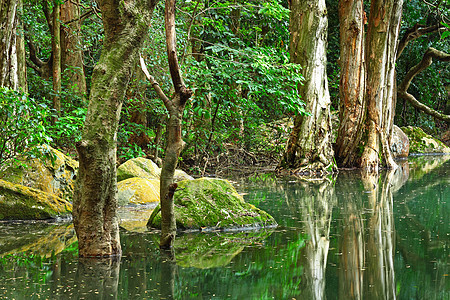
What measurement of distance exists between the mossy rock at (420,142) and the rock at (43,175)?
18.9 meters

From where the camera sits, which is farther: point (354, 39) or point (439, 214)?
point (354, 39)

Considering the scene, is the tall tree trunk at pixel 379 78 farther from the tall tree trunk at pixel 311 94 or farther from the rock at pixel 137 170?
the rock at pixel 137 170

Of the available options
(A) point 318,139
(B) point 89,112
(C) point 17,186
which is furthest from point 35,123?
(A) point 318,139

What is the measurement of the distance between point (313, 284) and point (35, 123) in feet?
13.9

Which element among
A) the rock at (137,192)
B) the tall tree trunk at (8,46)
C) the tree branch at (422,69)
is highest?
the tree branch at (422,69)

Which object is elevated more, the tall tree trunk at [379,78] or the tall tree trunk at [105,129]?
the tall tree trunk at [379,78]

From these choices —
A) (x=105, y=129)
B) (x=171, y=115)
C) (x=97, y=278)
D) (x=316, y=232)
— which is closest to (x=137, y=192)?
(x=316, y=232)

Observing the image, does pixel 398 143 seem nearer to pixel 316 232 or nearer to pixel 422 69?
pixel 422 69

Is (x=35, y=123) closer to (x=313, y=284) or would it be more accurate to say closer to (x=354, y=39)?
(x=313, y=284)

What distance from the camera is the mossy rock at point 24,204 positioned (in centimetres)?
672

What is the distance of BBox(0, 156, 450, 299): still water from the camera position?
11.6ft

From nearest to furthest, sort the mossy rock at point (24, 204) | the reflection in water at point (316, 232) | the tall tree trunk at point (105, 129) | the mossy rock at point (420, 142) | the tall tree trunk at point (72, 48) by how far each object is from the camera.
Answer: the reflection in water at point (316, 232), the tall tree trunk at point (105, 129), the mossy rock at point (24, 204), the tall tree trunk at point (72, 48), the mossy rock at point (420, 142)

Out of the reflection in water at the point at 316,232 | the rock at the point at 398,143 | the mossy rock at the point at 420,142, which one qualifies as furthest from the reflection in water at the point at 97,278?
the mossy rock at the point at 420,142

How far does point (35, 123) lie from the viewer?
21.1 feet
